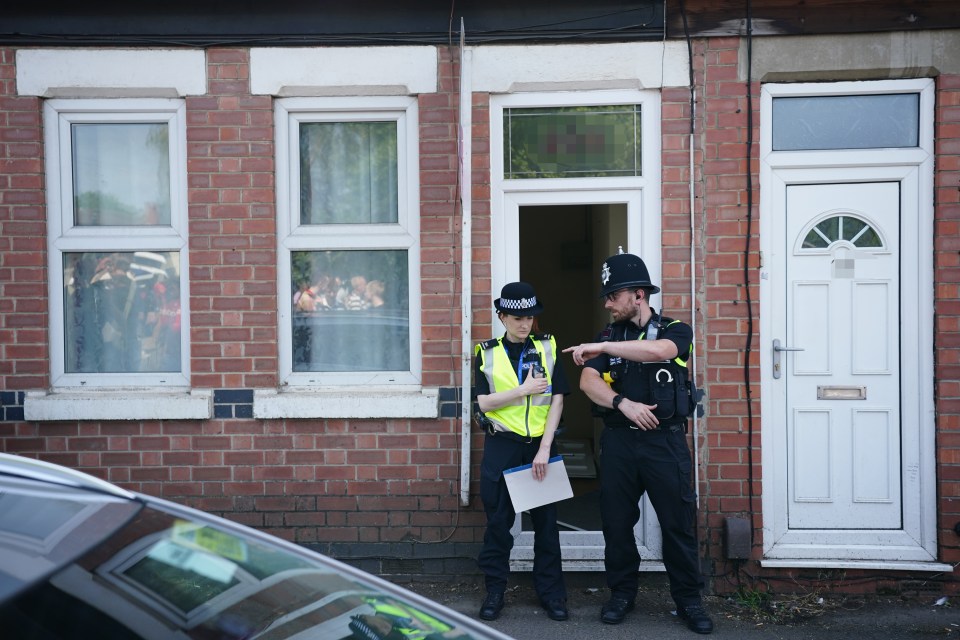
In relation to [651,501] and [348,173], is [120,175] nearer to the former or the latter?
[348,173]

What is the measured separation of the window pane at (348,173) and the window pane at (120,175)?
93 cm

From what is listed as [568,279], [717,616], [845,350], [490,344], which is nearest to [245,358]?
[490,344]

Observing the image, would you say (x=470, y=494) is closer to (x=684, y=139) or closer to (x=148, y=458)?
(x=148, y=458)

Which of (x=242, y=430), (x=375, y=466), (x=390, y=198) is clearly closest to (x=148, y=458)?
(x=242, y=430)

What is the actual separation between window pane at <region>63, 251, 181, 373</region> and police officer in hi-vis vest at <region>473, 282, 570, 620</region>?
2198mm

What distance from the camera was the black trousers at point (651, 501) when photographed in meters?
4.61

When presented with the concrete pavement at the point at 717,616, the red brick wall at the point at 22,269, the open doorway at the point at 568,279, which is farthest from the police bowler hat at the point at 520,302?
the open doorway at the point at 568,279

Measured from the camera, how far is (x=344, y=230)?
5512 millimetres

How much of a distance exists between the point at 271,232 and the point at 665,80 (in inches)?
105

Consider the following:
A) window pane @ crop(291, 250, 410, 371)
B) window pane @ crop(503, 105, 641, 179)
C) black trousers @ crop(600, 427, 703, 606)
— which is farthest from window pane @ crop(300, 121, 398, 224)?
black trousers @ crop(600, 427, 703, 606)

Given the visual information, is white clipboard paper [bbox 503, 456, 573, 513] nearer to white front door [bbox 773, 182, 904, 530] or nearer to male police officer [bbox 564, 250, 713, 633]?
male police officer [bbox 564, 250, 713, 633]

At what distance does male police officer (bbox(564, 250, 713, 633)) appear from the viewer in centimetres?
458

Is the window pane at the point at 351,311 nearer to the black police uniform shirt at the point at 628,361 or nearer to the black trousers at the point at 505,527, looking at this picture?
the black trousers at the point at 505,527

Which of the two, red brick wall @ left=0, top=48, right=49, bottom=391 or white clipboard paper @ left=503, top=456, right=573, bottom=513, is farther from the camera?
red brick wall @ left=0, top=48, right=49, bottom=391
